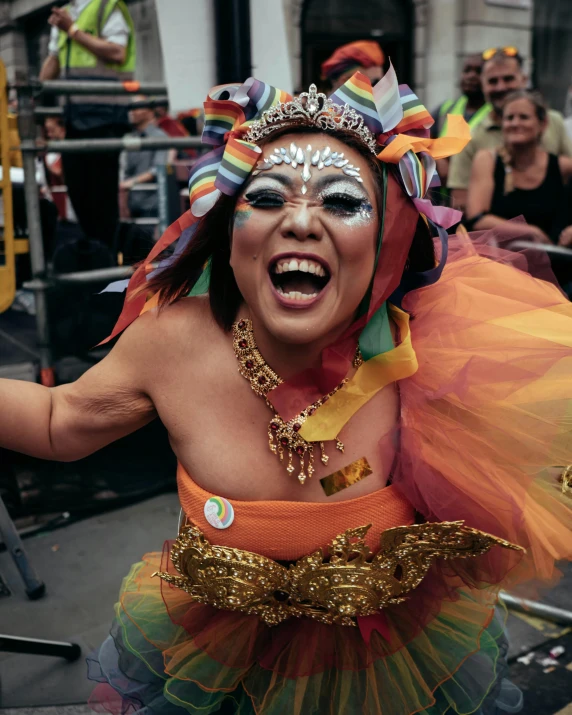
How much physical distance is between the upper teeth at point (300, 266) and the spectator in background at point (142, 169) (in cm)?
525

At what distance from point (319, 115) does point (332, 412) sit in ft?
1.84

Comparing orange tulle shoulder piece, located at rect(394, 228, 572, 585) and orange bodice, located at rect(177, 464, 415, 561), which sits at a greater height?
orange tulle shoulder piece, located at rect(394, 228, 572, 585)

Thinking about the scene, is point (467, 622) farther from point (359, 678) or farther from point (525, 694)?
point (525, 694)

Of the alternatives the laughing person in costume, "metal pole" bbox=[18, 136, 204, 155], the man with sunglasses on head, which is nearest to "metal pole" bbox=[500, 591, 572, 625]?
the laughing person in costume

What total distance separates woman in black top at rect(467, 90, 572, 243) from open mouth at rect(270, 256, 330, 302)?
2.68 m

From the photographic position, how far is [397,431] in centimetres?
151

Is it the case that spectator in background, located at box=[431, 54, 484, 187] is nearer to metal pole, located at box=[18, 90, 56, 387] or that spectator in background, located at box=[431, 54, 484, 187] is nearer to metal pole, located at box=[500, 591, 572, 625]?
metal pole, located at box=[18, 90, 56, 387]

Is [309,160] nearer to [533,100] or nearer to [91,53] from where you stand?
[533,100]

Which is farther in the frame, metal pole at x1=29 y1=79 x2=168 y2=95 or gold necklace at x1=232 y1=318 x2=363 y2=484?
metal pole at x1=29 y1=79 x2=168 y2=95

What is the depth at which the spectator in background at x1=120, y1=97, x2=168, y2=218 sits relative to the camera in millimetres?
6602

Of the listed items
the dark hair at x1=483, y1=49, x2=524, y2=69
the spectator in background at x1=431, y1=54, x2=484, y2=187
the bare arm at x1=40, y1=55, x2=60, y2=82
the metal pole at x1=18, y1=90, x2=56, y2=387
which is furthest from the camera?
the bare arm at x1=40, y1=55, x2=60, y2=82

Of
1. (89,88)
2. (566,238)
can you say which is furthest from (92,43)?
(566,238)

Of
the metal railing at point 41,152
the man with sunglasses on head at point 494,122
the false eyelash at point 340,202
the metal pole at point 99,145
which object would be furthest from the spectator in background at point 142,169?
the false eyelash at point 340,202

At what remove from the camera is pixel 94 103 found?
14.5 ft
